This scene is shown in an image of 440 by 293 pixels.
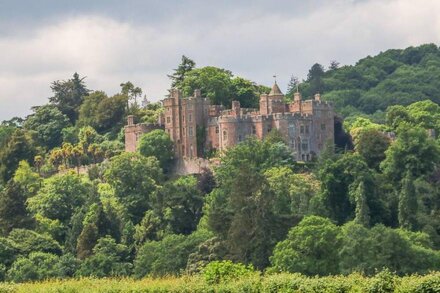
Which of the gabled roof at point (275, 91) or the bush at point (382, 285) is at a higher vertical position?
the gabled roof at point (275, 91)

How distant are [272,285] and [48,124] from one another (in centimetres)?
8098

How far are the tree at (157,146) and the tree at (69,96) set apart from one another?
27.4 meters

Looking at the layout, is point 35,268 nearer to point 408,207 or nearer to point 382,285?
point 408,207

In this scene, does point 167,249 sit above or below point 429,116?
below

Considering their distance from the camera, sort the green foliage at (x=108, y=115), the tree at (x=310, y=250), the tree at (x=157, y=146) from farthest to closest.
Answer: the green foliage at (x=108, y=115) → the tree at (x=157, y=146) → the tree at (x=310, y=250)

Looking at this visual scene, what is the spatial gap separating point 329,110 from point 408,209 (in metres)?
18.6

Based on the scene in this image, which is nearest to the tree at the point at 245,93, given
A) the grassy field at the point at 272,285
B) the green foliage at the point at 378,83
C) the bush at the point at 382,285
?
the green foliage at the point at 378,83

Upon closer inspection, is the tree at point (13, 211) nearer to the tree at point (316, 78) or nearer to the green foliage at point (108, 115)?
the green foliage at point (108, 115)

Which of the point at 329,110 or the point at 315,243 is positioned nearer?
the point at 315,243

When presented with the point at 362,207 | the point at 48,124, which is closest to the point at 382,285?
the point at 362,207

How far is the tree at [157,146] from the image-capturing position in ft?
341

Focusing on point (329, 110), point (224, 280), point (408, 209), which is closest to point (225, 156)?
point (329, 110)

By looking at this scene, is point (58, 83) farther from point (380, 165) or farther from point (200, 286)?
point (200, 286)

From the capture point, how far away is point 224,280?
1908 inches
